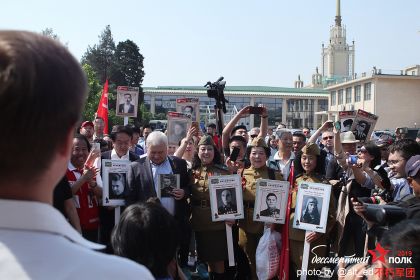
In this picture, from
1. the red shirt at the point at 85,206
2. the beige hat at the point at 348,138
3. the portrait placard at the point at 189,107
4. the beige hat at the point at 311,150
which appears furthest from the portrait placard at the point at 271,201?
the portrait placard at the point at 189,107

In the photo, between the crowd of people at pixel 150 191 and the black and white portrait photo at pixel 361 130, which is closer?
the crowd of people at pixel 150 191

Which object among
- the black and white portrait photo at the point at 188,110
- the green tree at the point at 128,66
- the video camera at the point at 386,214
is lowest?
the video camera at the point at 386,214

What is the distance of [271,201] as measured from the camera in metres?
5.11

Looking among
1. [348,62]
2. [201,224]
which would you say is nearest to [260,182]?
[201,224]

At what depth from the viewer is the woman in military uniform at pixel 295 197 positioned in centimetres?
507

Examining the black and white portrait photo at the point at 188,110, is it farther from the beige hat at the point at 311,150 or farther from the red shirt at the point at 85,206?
the red shirt at the point at 85,206

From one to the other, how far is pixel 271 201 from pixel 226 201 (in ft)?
1.68

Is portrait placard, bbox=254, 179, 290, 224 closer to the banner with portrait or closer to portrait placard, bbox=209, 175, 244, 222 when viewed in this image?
portrait placard, bbox=209, 175, 244, 222

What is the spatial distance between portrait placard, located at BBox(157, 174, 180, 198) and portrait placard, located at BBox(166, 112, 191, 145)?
2.34 m

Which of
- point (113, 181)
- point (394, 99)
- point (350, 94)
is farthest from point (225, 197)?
point (350, 94)

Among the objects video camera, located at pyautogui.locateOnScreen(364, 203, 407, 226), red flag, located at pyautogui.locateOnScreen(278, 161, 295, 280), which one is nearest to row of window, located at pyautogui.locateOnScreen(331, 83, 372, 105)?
red flag, located at pyautogui.locateOnScreen(278, 161, 295, 280)

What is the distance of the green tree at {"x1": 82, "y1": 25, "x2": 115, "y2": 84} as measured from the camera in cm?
6112

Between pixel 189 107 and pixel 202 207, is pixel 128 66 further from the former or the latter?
pixel 202 207

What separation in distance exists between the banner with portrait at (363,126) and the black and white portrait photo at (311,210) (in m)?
2.52
